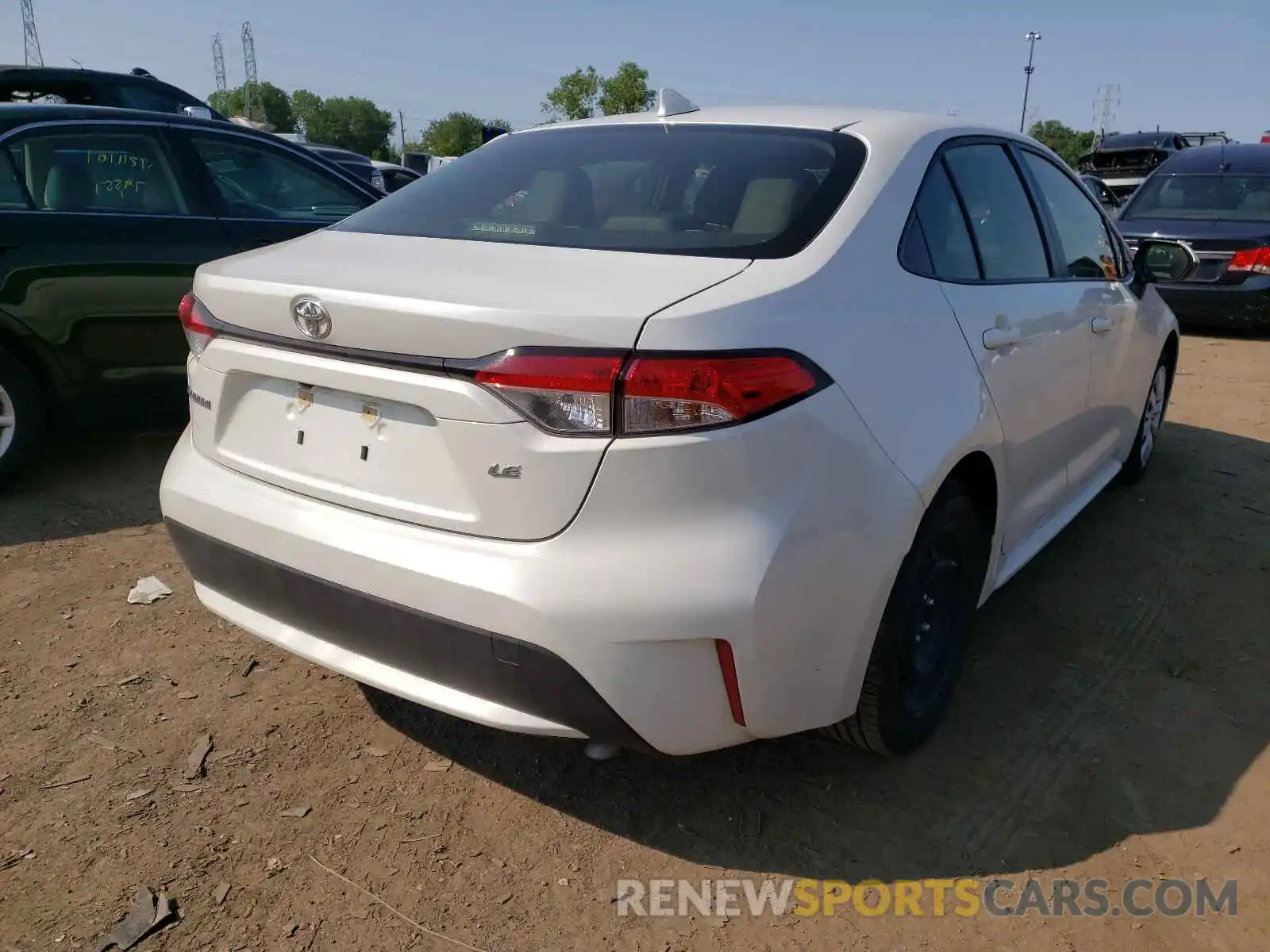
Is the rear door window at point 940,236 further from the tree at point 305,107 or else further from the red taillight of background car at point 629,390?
the tree at point 305,107

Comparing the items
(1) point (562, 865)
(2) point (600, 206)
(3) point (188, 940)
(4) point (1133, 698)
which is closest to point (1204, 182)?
(4) point (1133, 698)

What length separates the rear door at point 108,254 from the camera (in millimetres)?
4082

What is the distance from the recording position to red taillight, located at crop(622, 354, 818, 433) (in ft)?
5.86

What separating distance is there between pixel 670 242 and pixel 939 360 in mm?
703

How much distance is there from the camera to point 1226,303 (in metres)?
8.23

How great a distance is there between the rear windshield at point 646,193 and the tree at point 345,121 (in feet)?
296

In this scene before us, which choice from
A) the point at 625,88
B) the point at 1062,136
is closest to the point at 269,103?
the point at 625,88

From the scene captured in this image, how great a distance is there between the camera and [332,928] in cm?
204

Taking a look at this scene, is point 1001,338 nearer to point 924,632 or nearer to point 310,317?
point 924,632

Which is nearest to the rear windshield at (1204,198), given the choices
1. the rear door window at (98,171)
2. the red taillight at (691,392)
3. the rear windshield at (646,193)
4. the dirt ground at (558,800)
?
the dirt ground at (558,800)

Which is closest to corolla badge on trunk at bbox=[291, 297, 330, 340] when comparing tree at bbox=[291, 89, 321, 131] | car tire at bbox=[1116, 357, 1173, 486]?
car tire at bbox=[1116, 357, 1173, 486]

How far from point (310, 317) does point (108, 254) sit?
273 centimetres

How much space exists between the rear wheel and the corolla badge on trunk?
371 cm

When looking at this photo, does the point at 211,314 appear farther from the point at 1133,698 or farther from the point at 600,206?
the point at 1133,698
